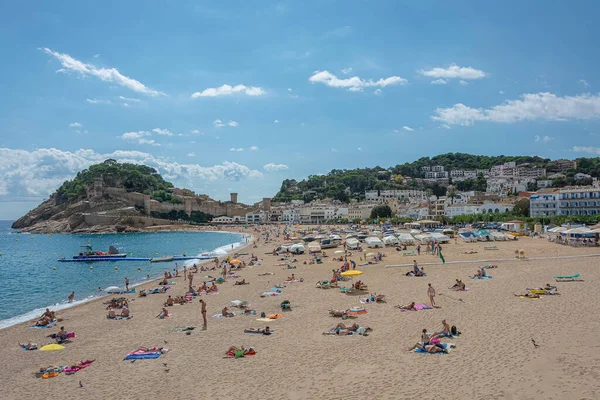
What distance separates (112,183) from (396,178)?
80083mm

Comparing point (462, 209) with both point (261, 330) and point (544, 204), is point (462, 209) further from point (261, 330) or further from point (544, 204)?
point (261, 330)

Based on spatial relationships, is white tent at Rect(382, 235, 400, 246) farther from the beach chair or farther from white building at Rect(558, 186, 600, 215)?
white building at Rect(558, 186, 600, 215)

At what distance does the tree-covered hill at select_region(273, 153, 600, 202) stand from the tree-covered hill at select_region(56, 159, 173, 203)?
34.0 m

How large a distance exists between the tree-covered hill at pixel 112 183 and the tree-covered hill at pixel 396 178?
111ft

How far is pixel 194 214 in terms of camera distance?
9994 cm

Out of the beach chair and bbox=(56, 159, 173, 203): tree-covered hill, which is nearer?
the beach chair

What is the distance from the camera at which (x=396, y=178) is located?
12875 cm

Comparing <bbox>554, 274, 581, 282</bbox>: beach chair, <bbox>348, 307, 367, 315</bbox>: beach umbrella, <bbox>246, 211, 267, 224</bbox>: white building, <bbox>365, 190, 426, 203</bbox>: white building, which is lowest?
<bbox>348, 307, 367, 315</bbox>: beach umbrella

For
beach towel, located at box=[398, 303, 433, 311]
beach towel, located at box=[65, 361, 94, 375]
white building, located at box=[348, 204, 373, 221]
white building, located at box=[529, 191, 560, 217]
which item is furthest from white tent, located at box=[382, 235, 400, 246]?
white building, located at box=[348, 204, 373, 221]

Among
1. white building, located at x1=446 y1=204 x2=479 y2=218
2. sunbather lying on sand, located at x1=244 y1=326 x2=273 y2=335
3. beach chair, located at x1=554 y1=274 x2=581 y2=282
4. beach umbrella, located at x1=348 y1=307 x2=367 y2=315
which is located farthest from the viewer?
white building, located at x1=446 y1=204 x2=479 y2=218

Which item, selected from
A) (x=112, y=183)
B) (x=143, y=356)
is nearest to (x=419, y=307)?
(x=143, y=356)

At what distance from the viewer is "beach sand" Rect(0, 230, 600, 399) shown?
23.0 feet

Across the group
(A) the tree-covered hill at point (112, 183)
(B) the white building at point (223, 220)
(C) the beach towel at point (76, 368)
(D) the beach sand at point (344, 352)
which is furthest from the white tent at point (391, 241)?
(A) the tree-covered hill at point (112, 183)

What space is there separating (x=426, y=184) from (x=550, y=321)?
120482 mm
